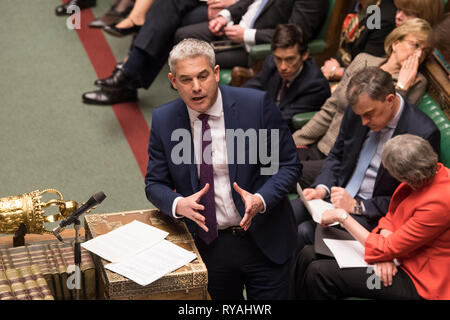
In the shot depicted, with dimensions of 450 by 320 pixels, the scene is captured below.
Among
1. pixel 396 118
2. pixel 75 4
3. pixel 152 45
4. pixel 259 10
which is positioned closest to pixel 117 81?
pixel 152 45

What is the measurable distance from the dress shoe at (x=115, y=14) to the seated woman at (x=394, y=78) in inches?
97.9

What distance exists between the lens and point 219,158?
2438 mm

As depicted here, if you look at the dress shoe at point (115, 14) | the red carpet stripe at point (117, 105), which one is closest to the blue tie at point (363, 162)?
the red carpet stripe at point (117, 105)

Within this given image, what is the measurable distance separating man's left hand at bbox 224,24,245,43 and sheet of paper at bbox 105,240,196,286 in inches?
95.2

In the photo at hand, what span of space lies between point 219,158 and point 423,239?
36.2 inches

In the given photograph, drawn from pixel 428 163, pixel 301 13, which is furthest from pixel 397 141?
pixel 301 13

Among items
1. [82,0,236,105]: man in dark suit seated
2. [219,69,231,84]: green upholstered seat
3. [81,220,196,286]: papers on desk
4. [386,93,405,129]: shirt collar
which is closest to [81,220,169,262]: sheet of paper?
[81,220,196,286]: papers on desk

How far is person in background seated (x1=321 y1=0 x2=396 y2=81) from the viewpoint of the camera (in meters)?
3.86

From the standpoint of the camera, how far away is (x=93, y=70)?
17.5ft

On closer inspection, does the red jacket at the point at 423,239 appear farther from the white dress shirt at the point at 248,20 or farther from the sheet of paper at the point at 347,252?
the white dress shirt at the point at 248,20

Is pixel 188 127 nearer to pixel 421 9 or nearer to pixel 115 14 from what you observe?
pixel 421 9

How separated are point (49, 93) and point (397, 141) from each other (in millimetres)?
3285

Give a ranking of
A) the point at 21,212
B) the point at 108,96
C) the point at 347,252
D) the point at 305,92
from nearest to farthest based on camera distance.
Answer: the point at 21,212 → the point at 347,252 → the point at 305,92 → the point at 108,96

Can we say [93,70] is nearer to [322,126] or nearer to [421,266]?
[322,126]
